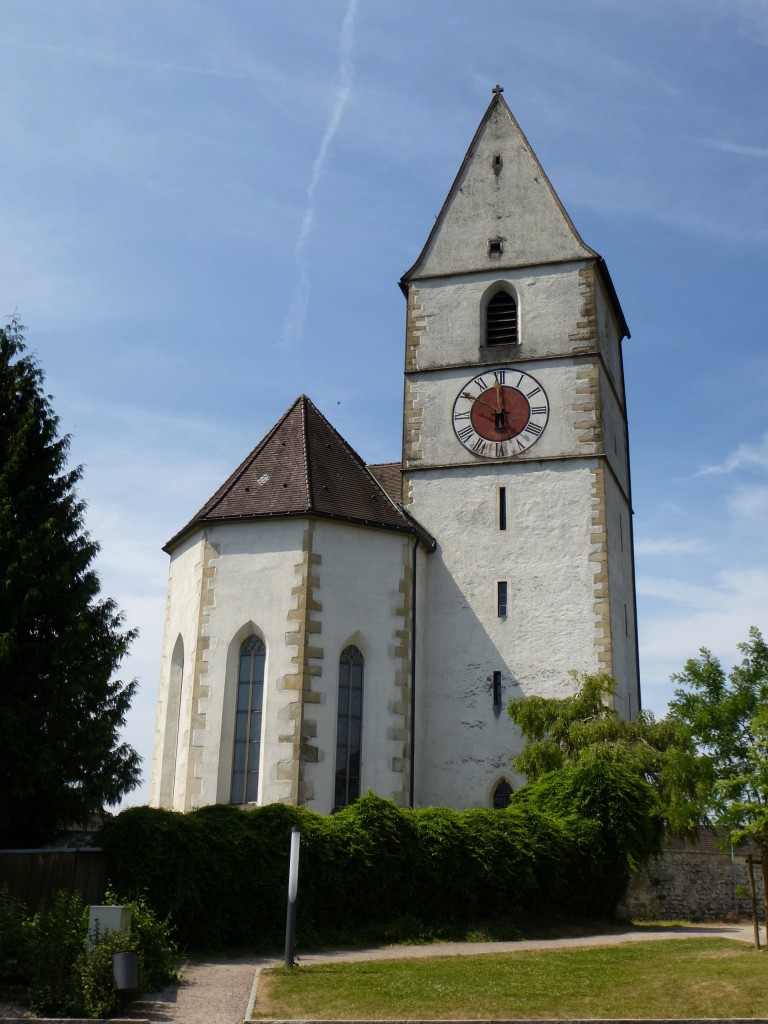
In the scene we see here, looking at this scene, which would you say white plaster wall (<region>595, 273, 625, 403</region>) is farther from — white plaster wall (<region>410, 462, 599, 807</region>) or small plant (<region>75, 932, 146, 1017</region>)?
small plant (<region>75, 932, 146, 1017</region>)

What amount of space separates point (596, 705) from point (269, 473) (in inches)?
308

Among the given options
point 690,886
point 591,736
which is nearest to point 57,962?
point 591,736

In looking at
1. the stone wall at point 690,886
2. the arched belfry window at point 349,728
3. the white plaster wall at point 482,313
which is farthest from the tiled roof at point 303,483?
the stone wall at point 690,886

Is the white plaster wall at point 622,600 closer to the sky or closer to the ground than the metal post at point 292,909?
closer to the sky

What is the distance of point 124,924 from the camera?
11.4 m

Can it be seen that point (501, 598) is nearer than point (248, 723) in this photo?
No

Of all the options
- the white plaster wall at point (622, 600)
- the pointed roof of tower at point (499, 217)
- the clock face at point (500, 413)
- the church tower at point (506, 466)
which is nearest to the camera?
the church tower at point (506, 466)

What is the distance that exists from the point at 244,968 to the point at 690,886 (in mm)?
10453

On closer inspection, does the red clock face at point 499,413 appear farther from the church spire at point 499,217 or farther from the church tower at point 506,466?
the church spire at point 499,217

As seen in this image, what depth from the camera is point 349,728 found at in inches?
792

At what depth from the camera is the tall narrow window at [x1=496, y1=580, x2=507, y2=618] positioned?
74.5 ft

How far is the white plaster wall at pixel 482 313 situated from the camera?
81.9ft

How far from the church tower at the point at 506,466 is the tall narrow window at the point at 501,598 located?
0.03 meters

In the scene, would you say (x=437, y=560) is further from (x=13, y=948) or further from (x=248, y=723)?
(x=13, y=948)
